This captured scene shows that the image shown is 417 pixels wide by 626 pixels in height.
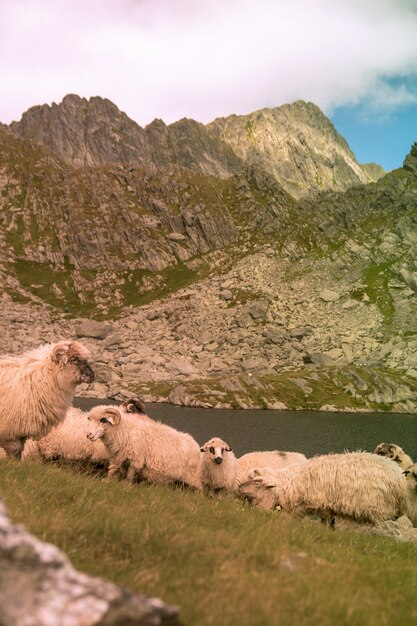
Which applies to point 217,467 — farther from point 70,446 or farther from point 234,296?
point 234,296

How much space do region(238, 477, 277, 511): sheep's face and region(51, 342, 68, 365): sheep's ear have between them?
7.56 meters

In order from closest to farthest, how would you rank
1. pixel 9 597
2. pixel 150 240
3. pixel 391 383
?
pixel 9 597 → pixel 391 383 → pixel 150 240

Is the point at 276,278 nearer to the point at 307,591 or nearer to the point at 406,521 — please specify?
the point at 406,521

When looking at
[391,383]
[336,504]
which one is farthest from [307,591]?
[391,383]

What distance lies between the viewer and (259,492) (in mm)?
17156

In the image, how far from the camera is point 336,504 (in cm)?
1520

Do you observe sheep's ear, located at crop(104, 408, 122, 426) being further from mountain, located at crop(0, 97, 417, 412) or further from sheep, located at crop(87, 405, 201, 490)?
mountain, located at crop(0, 97, 417, 412)

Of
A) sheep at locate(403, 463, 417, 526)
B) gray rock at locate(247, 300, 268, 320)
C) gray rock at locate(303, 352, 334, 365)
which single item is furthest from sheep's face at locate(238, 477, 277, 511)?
gray rock at locate(247, 300, 268, 320)

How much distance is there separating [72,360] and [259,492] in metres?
7.71

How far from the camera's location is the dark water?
189ft

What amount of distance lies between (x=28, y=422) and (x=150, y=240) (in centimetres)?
17777

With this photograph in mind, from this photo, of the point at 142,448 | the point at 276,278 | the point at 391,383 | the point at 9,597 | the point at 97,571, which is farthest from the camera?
the point at 276,278

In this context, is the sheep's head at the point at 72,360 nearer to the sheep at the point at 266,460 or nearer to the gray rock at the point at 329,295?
the sheep at the point at 266,460

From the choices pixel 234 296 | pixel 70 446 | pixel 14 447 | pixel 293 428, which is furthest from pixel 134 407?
pixel 234 296
